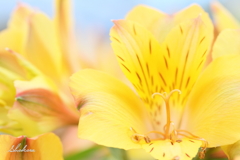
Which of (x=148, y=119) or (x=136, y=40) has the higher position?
(x=136, y=40)

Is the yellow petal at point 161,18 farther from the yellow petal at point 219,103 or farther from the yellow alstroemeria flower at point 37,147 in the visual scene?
the yellow alstroemeria flower at point 37,147

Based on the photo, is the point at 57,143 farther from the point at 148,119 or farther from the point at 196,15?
the point at 196,15

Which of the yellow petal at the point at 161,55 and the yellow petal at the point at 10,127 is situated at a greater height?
the yellow petal at the point at 161,55

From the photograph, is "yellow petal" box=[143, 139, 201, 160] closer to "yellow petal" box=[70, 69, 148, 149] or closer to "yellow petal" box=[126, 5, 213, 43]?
"yellow petal" box=[70, 69, 148, 149]

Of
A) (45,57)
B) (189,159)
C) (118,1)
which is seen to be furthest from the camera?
(118,1)

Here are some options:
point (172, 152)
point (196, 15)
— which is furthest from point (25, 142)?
point (196, 15)

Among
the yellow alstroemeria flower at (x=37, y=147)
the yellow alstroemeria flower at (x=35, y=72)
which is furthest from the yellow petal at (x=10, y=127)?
the yellow alstroemeria flower at (x=37, y=147)
